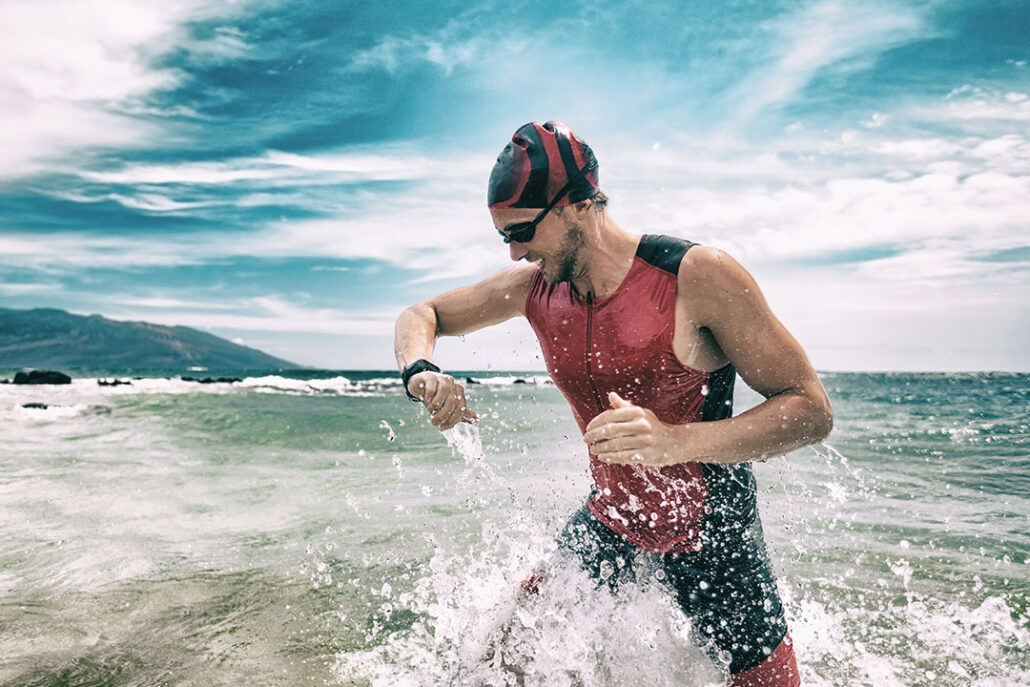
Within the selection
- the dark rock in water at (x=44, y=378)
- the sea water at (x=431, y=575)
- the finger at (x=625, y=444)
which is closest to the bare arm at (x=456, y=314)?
the sea water at (x=431, y=575)

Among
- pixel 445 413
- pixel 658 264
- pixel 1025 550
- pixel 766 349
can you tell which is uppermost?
pixel 658 264

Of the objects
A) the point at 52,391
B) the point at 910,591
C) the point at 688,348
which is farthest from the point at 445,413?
the point at 52,391

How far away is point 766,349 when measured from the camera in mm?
2193

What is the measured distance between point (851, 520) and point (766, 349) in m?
6.17

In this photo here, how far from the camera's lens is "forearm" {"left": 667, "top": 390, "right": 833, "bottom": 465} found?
2029mm

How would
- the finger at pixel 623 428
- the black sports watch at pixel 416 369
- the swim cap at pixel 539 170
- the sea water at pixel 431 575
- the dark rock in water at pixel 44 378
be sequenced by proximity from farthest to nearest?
1. the dark rock in water at pixel 44 378
2. the sea water at pixel 431 575
3. the black sports watch at pixel 416 369
4. the swim cap at pixel 539 170
5. the finger at pixel 623 428

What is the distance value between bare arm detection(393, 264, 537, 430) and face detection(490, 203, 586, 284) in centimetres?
41

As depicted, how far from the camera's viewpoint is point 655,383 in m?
2.39

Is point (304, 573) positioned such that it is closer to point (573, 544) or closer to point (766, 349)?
point (573, 544)

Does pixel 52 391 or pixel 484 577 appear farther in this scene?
pixel 52 391

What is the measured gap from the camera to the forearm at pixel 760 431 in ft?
6.66

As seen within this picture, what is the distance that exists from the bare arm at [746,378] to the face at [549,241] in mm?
358

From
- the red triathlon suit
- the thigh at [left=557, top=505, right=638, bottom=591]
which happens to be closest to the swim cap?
the red triathlon suit

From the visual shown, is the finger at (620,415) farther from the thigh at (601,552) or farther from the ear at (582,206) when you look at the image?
the thigh at (601,552)
